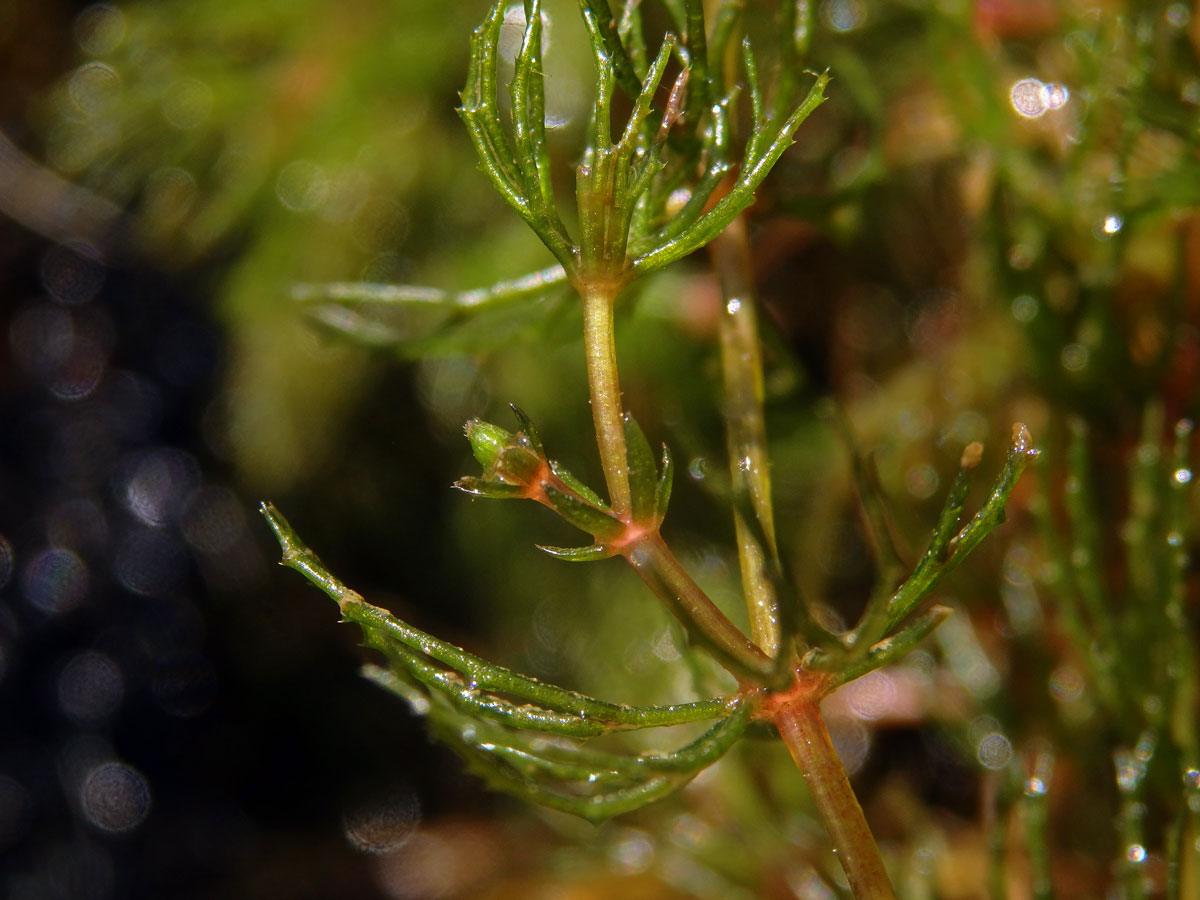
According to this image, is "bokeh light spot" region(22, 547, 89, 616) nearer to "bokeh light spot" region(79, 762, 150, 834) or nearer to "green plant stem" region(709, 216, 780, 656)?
"bokeh light spot" region(79, 762, 150, 834)

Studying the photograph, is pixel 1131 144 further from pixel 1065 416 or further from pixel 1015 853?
pixel 1015 853

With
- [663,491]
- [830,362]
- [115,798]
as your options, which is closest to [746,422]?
[663,491]

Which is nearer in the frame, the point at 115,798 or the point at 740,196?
the point at 740,196

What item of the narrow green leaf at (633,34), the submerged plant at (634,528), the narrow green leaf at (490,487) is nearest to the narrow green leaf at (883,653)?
the submerged plant at (634,528)

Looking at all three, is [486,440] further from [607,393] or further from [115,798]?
[115,798]

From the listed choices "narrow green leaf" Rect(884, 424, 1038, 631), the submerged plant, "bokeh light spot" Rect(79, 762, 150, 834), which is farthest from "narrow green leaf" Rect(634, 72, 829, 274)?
"bokeh light spot" Rect(79, 762, 150, 834)

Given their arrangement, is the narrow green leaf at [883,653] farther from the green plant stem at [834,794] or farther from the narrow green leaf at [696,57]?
the narrow green leaf at [696,57]
